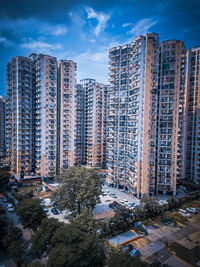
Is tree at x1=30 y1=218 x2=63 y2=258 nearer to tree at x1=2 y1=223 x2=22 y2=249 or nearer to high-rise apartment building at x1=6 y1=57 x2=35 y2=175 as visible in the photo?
tree at x1=2 y1=223 x2=22 y2=249

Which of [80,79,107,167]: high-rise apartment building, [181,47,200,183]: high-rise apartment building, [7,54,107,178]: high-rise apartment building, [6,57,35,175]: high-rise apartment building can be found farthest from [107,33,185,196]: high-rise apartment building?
[6,57,35,175]: high-rise apartment building

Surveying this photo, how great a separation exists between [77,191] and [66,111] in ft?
96.2

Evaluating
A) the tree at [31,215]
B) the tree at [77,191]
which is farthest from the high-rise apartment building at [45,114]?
the tree at [31,215]

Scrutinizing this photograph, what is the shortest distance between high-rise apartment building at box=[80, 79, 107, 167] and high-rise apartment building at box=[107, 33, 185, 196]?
67.6ft

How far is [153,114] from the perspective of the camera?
42.0 metres

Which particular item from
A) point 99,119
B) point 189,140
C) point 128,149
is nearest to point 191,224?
point 128,149

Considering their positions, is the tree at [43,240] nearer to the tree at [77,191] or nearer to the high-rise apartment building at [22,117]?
the tree at [77,191]

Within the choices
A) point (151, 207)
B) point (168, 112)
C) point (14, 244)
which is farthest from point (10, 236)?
point (168, 112)

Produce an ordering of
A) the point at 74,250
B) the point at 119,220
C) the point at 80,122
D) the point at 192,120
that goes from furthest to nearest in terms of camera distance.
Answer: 1. the point at 80,122
2. the point at 192,120
3. the point at 119,220
4. the point at 74,250

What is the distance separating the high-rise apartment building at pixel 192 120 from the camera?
50938 millimetres

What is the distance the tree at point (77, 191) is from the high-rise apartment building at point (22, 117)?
25659 millimetres

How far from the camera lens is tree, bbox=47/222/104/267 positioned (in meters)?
15.7

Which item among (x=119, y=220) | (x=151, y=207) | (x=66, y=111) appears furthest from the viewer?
(x=66, y=111)

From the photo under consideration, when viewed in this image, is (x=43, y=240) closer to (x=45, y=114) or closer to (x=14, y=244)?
(x=14, y=244)
